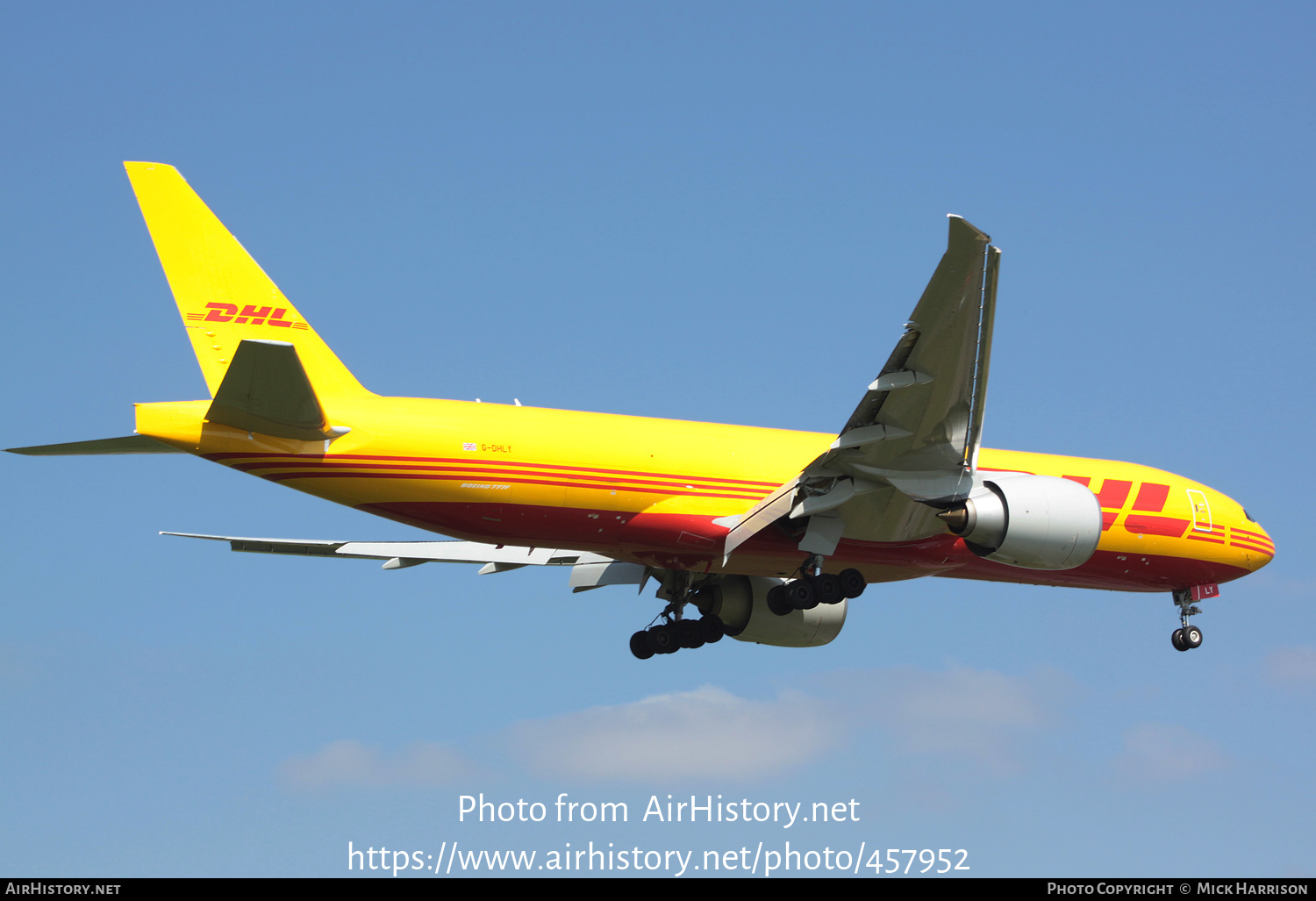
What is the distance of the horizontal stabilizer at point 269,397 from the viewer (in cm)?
1854

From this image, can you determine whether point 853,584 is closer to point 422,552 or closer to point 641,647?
point 641,647

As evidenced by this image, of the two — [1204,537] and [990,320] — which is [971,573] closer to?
[1204,537]

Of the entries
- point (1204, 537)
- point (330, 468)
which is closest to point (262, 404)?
point (330, 468)

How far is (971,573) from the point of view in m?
26.1

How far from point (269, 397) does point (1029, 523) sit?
11.7 m

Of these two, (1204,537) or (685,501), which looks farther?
(1204,537)

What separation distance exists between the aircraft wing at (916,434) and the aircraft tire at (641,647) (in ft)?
14.2

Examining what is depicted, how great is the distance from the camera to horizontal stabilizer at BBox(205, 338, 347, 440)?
730 inches

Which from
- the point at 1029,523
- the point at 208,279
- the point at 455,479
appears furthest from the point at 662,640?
the point at 208,279

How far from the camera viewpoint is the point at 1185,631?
1057 inches

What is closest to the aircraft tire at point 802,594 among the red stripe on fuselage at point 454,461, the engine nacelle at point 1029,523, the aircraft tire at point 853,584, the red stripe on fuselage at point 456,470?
the aircraft tire at point 853,584

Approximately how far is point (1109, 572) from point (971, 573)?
2569mm

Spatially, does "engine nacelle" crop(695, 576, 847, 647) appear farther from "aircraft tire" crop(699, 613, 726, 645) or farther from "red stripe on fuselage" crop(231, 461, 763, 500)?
"red stripe on fuselage" crop(231, 461, 763, 500)
